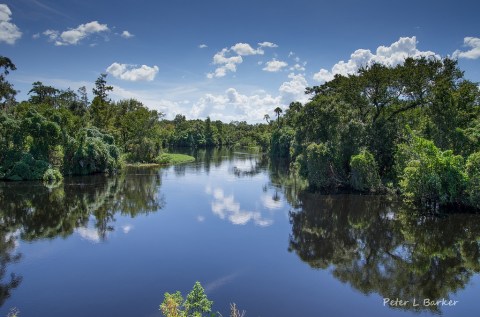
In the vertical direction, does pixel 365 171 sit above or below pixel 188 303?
above

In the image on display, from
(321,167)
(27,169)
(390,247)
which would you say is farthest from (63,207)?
(321,167)

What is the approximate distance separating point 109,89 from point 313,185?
5980 cm

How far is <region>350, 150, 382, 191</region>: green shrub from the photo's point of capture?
130 feet

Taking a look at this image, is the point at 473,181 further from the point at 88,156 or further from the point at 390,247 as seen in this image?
the point at 88,156

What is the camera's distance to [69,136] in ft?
178

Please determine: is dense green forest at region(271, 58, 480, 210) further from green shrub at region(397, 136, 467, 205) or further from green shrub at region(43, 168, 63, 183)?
green shrub at region(43, 168, 63, 183)

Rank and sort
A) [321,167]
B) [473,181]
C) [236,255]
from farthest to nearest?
1. [321,167]
2. [473,181]
3. [236,255]

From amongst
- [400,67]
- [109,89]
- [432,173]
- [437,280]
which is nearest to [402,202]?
[432,173]

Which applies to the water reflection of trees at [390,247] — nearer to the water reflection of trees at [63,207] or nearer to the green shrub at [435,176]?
the green shrub at [435,176]

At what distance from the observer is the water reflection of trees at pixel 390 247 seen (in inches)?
719

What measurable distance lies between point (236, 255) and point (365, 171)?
75.5 ft

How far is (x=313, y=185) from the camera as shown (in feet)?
147

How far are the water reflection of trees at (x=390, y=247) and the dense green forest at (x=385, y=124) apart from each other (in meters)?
6.30

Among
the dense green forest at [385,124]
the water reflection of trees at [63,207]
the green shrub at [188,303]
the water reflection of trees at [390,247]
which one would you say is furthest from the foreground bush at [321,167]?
the green shrub at [188,303]
